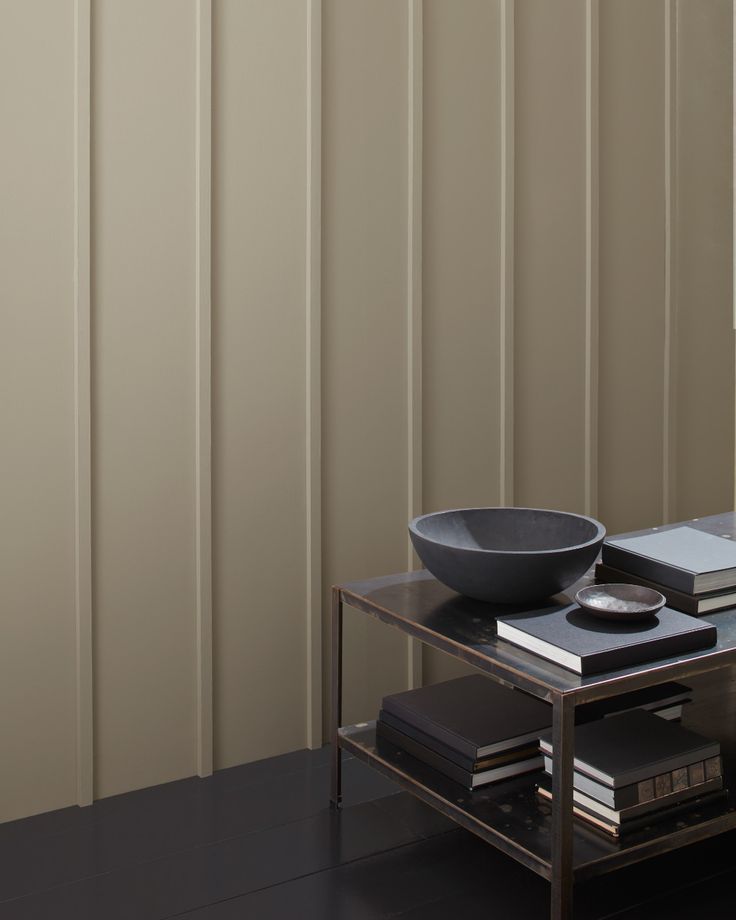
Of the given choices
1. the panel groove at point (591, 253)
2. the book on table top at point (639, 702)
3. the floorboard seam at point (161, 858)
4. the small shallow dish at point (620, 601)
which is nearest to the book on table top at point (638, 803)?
the book on table top at point (639, 702)

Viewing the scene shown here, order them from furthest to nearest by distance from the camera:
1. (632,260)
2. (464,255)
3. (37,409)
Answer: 1. (632,260)
2. (464,255)
3. (37,409)

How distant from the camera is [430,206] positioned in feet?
8.77

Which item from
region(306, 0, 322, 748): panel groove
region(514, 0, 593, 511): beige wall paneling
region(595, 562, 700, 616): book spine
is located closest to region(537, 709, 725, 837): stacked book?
region(595, 562, 700, 616): book spine

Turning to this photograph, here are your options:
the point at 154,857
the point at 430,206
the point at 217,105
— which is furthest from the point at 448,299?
the point at 154,857

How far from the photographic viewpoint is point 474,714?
6.84ft

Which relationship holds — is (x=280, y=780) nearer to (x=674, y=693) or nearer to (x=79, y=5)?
(x=674, y=693)

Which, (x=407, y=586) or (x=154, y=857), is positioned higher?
(x=407, y=586)

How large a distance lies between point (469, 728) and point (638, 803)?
0.35 meters

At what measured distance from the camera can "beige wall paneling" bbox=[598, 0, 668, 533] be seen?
9.80 feet

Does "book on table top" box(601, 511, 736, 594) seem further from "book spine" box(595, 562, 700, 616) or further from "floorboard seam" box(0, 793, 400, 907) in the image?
"floorboard seam" box(0, 793, 400, 907)

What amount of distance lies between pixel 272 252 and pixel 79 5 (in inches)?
25.3

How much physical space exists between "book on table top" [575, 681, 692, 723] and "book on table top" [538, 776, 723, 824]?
21 centimetres

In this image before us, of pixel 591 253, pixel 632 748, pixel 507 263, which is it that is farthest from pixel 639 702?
pixel 591 253

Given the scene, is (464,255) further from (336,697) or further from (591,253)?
(336,697)
